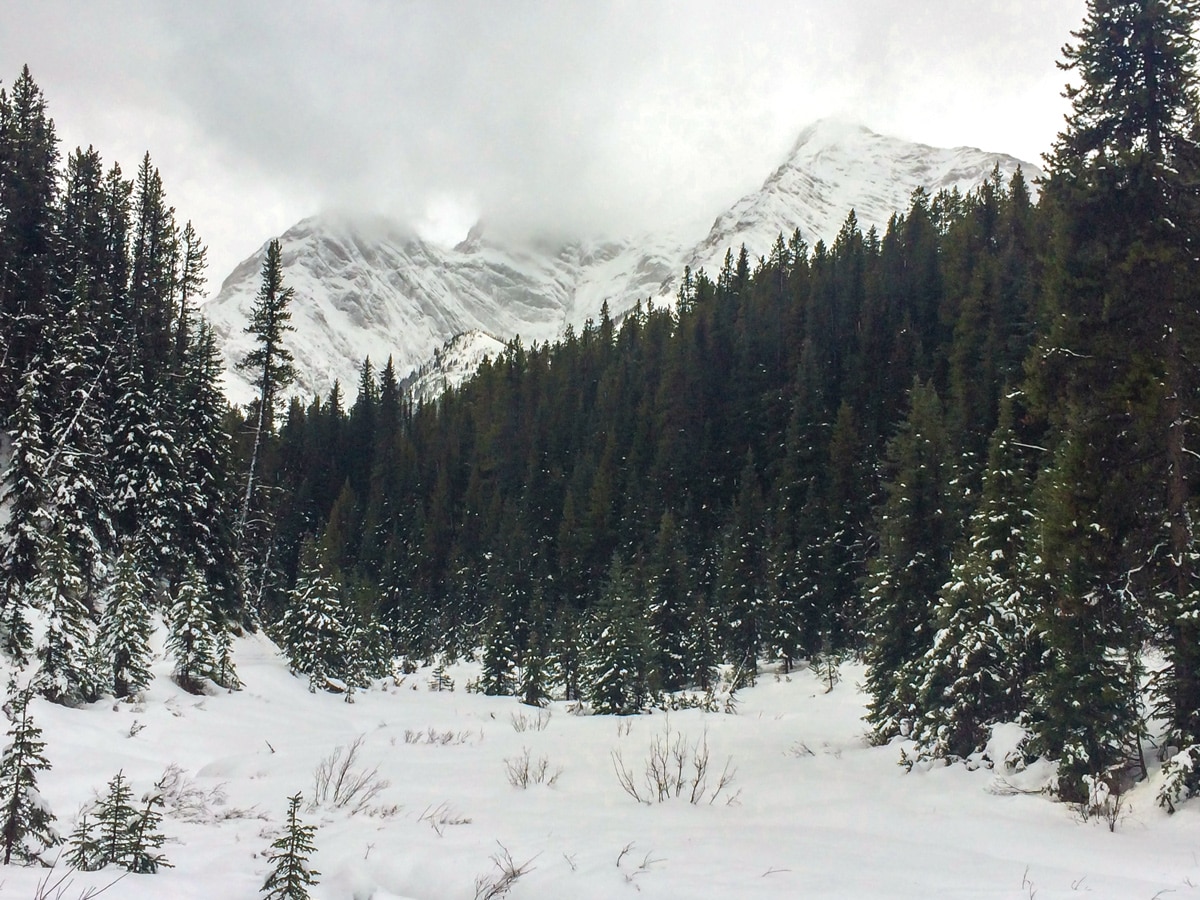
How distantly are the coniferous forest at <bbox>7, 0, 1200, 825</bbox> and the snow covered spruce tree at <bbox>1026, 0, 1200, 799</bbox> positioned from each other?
5cm

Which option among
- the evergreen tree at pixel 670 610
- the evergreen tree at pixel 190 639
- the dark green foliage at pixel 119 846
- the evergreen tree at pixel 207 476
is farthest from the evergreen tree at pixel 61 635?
the evergreen tree at pixel 670 610

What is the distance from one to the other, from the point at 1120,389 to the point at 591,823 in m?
9.77

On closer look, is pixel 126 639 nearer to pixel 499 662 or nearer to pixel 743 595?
pixel 499 662

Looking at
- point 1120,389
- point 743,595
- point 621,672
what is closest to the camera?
point 1120,389

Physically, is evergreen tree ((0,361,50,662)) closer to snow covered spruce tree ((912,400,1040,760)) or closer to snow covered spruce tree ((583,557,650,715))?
snow covered spruce tree ((583,557,650,715))

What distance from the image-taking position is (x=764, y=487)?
59375 millimetres

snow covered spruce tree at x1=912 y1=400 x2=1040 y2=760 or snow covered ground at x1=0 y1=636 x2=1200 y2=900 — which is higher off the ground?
snow covered spruce tree at x1=912 y1=400 x2=1040 y2=760

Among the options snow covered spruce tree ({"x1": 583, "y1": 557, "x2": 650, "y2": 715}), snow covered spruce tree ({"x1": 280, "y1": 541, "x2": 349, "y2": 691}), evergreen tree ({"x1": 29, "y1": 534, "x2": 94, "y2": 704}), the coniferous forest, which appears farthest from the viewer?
snow covered spruce tree ({"x1": 280, "y1": 541, "x2": 349, "y2": 691})

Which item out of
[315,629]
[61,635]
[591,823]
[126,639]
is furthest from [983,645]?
[315,629]

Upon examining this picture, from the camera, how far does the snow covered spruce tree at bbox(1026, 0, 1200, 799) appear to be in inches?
386

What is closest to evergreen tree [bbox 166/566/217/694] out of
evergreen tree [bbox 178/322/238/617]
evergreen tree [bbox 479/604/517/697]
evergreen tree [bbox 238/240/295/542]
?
evergreen tree [bbox 178/322/238/617]

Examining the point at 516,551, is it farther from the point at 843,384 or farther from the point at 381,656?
the point at 843,384

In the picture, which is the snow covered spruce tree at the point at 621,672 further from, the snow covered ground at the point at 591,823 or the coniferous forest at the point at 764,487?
the snow covered ground at the point at 591,823

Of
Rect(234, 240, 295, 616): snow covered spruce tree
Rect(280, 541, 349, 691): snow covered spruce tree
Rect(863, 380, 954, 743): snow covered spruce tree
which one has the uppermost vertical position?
Rect(234, 240, 295, 616): snow covered spruce tree
